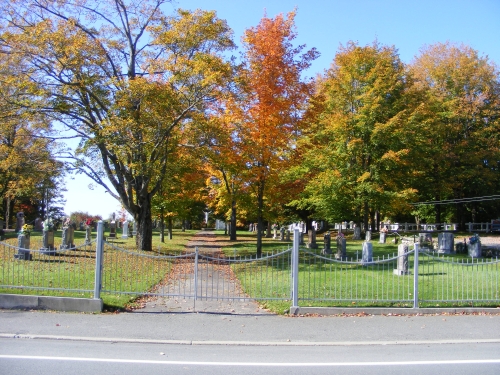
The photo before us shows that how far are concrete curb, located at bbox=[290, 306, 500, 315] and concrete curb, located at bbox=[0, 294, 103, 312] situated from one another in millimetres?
4285

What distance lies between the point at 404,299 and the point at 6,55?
16.1 metres

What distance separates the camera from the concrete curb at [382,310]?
9.88 metres

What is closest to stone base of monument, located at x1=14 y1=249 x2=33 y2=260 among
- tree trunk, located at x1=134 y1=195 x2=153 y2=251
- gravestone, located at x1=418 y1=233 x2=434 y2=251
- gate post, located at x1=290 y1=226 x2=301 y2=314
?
tree trunk, located at x1=134 y1=195 x2=153 y2=251

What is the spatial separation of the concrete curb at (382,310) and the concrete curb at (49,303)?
4285 mm

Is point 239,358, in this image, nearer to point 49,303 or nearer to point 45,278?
point 49,303

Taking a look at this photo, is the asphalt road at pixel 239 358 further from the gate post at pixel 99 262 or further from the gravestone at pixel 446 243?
the gravestone at pixel 446 243

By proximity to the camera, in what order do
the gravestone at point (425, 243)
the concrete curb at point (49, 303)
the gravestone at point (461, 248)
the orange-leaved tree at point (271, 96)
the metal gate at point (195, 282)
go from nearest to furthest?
the concrete curb at point (49, 303) → the metal gate at point (195, 282) → the orange-leaved tree at point (271, 96) → the gravestone at point (461, 248) → the gravestone at point (425, 243)

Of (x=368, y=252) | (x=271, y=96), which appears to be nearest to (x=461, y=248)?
(x=368, y=252)

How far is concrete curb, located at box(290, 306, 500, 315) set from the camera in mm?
9883

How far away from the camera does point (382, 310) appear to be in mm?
10047

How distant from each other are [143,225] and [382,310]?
14.5 metres

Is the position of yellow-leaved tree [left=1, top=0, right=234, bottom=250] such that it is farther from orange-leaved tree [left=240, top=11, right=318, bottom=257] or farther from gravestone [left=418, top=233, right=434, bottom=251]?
gravestone [left=418, top=233, right=434, bottom=251]

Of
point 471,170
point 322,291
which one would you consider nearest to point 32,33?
point 322,291

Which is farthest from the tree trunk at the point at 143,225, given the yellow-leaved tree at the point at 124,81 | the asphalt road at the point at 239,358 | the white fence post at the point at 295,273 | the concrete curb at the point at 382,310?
the asphalt road at the point at 239,358
